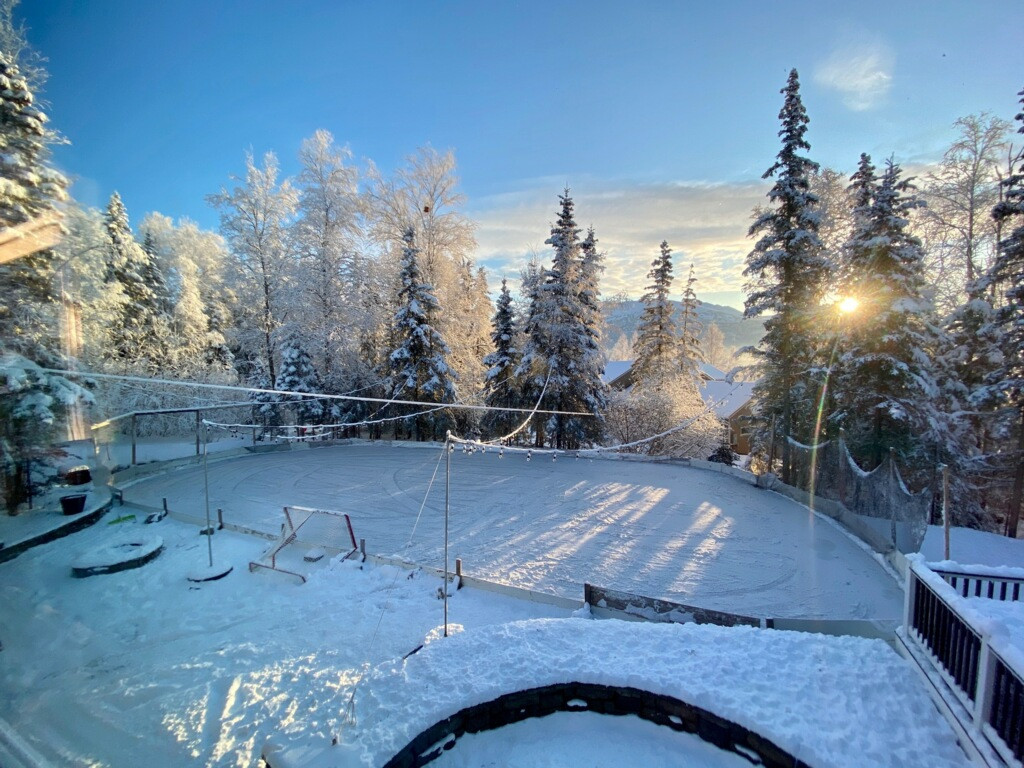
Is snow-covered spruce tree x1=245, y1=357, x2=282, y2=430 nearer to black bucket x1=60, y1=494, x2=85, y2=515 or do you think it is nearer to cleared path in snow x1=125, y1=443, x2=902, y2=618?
cleared path in snow x1=125, y1=443, x2=902, y2=618

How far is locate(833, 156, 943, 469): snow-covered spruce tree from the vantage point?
9648 mm

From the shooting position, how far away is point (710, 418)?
17469mm

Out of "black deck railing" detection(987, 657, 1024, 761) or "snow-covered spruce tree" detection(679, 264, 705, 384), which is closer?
"black deck railing" detection(987, 657, 1024, 761)

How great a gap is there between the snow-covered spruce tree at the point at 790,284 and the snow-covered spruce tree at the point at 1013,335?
3256mm

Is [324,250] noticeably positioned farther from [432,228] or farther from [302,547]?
[302,547]

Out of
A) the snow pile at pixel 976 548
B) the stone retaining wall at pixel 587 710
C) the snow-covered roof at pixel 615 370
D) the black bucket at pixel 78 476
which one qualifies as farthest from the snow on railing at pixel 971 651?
the snow-covered roof at pixel 615 370

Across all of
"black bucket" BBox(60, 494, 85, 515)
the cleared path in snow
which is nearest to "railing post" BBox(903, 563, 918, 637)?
the cleared path in snow

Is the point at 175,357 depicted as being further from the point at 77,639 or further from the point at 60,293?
the point at 77,639

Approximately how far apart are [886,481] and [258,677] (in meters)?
11.2

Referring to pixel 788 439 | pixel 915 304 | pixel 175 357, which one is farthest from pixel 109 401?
pixel 915 304

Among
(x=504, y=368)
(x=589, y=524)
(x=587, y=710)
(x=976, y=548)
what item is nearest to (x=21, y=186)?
(x=587, y=710)

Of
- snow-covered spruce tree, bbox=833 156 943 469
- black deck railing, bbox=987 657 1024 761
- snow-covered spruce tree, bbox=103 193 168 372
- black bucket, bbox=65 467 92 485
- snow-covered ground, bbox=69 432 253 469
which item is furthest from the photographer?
snow-covered spruce tree, bbox=103 193 168 372

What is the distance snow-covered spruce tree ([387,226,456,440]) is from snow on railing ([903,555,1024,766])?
14.8 metres

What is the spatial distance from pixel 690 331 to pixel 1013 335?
13384 mm
